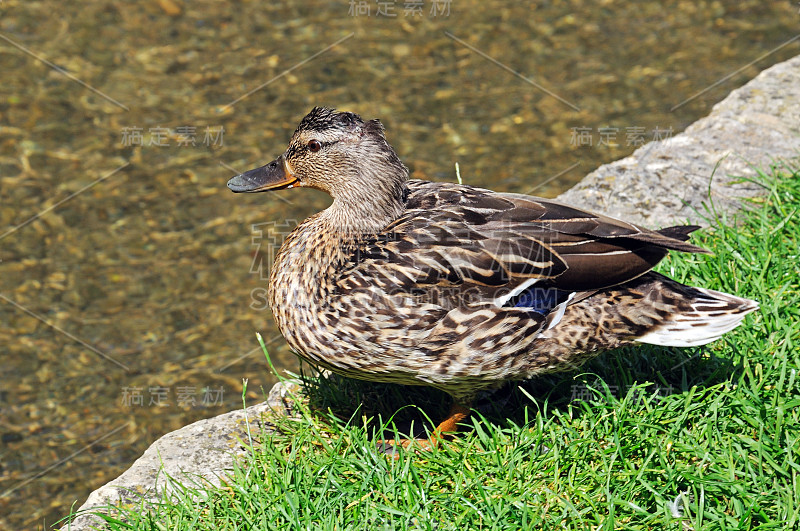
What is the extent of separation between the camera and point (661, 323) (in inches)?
138

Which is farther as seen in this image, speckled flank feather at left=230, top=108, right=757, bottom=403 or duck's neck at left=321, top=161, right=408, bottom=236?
duck's neck at left=321, top=161, right=408, bottom=236

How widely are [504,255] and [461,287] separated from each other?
21 centimetres

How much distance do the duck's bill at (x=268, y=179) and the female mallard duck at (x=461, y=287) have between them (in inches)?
6.9

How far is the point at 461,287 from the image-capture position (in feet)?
11.2

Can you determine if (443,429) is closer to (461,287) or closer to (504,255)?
(461,287)

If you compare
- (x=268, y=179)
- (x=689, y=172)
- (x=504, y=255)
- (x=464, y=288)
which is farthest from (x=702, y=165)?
(x=268, y=179)

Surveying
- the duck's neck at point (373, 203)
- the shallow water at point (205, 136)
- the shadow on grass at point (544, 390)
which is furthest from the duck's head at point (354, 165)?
the shallow water at point (205, 136)

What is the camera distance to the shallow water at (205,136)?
205 inches

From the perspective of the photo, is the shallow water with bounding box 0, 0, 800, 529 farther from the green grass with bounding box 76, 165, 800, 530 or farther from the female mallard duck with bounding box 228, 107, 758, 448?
the female mallard duck with bounding box 228, 107, 758, 448

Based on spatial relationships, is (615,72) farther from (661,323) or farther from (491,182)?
(661,323)

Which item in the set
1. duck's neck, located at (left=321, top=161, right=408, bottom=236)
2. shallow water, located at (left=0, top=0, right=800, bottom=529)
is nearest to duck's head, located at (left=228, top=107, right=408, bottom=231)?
duck's neck, located at (left=321, top=161, right=408, bottom=236)

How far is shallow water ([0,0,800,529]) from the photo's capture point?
17.1 feet

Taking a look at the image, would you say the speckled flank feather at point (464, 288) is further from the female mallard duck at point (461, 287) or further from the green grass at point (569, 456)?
the green grass at point (569, 456)

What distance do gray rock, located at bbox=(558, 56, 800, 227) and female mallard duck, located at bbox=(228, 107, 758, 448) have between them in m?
1.31
